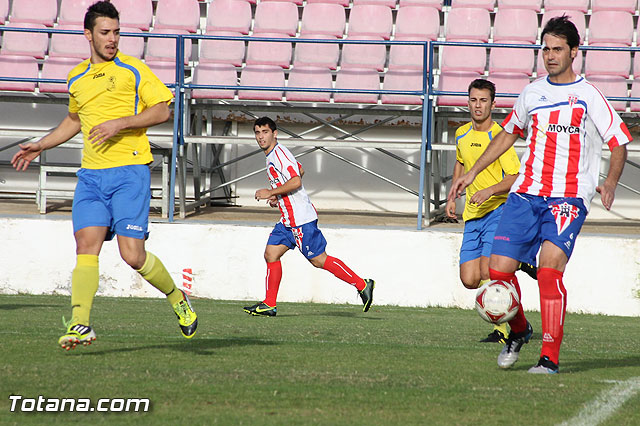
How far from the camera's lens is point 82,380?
174 inches

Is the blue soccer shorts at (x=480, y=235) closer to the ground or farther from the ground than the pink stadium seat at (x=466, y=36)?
closer to the ground

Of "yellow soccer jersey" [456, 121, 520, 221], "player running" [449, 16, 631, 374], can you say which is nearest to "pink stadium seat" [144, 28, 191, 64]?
"yellow soccer jersey" [456, 121, 520, 221]

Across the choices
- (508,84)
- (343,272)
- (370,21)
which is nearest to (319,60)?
(370,21)

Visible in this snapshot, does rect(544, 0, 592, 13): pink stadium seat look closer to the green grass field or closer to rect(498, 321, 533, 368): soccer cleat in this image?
the green grass field

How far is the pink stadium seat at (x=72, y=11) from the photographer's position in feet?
45.7

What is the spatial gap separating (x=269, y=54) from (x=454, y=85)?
8.99 feet

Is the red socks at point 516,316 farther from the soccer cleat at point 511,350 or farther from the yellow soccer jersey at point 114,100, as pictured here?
the yellow soccer jersey at point 114,100

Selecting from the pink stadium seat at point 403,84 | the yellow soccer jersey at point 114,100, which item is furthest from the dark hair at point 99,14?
the pink stadium seat at point 403,84

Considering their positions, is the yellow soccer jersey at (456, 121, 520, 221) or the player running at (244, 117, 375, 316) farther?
the player running at (244, 117, 375, 316)

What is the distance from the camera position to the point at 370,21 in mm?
13664

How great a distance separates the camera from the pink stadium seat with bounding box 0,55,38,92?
42.6 ft

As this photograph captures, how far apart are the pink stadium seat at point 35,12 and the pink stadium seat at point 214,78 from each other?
2.85 meters

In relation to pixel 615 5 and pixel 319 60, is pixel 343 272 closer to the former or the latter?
pixel 319 60

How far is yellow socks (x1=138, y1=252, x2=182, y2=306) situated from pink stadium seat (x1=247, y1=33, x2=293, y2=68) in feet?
25.1
